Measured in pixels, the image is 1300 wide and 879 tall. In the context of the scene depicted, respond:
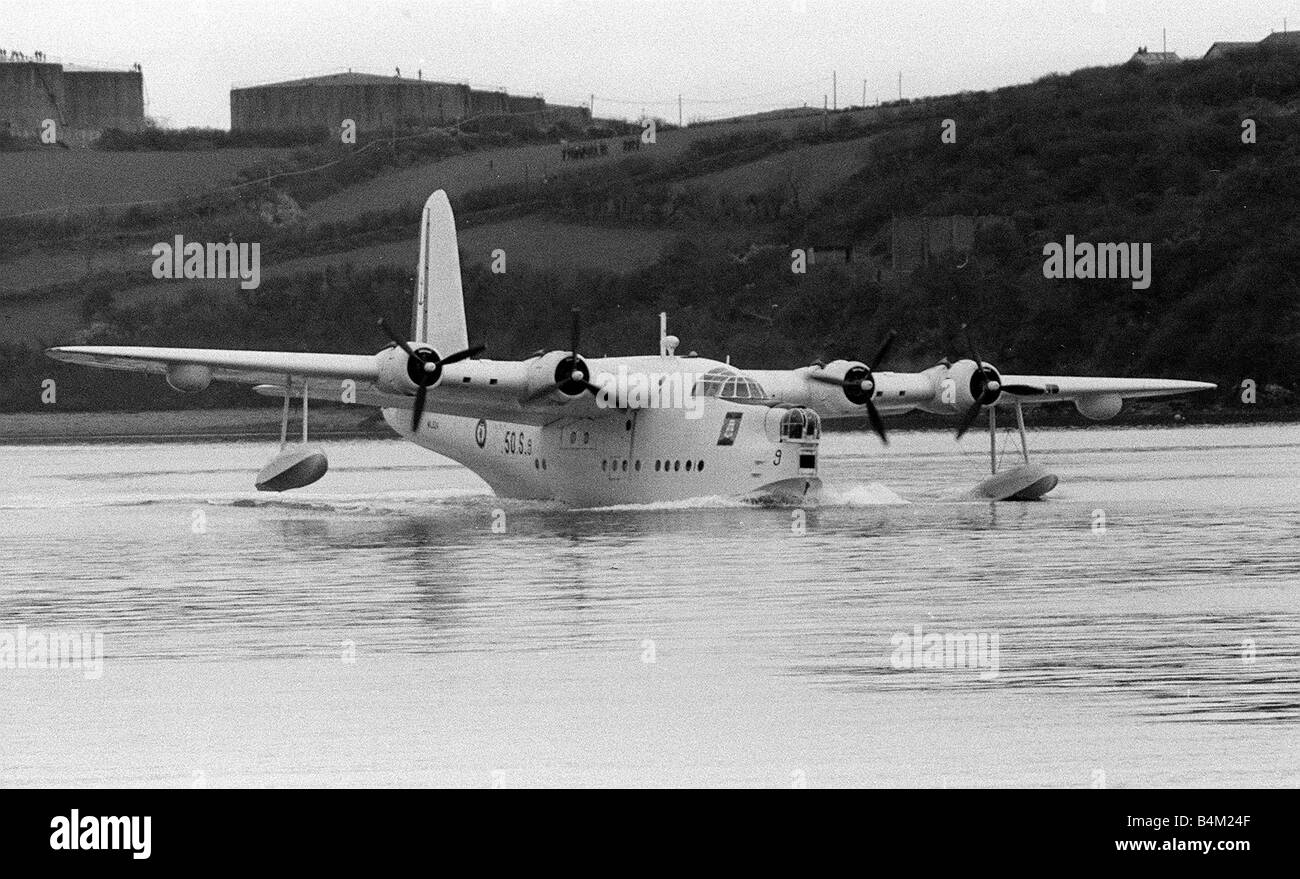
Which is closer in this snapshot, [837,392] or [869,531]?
[869,531]

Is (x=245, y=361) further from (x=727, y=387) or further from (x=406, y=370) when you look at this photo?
(x=727, y=387)

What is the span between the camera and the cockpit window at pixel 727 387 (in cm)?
3562

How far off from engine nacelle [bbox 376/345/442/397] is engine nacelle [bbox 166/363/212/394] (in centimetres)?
337

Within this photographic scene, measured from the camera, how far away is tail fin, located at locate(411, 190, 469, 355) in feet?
141

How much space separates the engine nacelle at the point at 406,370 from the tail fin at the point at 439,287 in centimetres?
780

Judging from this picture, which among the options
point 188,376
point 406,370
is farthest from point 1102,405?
point 188,376

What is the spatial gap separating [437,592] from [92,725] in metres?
8.93

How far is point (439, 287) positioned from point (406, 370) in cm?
909

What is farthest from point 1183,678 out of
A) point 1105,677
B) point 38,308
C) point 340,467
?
point 38,308

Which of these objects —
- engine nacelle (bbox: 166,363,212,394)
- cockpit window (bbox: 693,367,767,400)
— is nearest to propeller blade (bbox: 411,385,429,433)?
engine nacelle (bbox: 166,363,212,394)

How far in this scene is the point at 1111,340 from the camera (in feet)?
285
